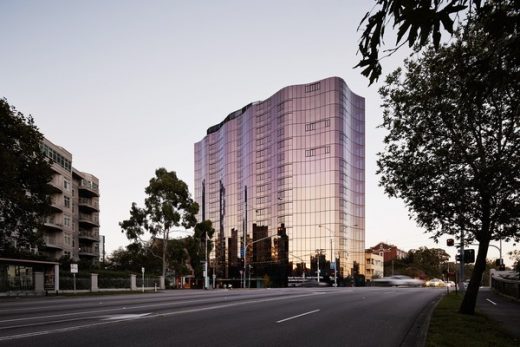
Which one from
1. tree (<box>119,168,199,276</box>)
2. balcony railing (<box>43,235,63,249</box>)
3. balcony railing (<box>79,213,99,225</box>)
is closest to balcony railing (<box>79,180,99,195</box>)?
balcony railing (<box>79,213,99,225</box>)

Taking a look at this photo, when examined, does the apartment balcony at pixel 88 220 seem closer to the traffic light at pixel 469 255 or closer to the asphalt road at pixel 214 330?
the traffic light at pixel 469 255

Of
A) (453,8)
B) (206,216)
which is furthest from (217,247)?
(453,8)

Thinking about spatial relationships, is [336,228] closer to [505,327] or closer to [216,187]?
[216,187]

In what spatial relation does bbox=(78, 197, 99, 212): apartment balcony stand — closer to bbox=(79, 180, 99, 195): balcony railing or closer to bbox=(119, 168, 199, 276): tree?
bbox=(79, 180, 99, 195): balcony railing

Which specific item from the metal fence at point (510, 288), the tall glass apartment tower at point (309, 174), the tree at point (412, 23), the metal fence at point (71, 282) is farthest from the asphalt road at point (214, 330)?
the tall glass apartment tower at point (309, 174)

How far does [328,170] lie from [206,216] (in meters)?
47.4

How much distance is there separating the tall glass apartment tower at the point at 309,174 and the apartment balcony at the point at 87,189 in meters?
33.6

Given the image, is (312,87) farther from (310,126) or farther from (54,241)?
(54,241)

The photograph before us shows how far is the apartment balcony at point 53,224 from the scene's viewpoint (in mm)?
64363

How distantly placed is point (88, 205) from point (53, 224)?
14.2 metres

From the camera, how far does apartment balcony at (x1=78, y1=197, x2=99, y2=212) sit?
79025 mm

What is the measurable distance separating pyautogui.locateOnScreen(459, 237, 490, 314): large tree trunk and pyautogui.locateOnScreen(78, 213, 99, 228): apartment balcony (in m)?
70.2

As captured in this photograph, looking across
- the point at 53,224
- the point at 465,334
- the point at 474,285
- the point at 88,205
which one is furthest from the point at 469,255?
the point at 88,205

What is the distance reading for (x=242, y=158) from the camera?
364 feet
